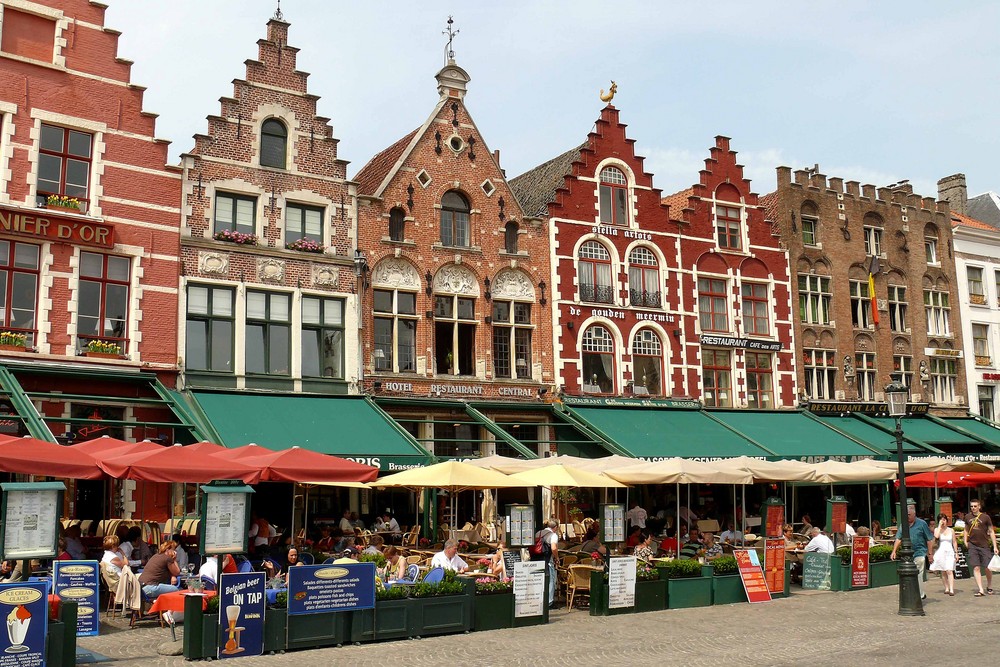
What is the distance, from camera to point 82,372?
20.5 meters

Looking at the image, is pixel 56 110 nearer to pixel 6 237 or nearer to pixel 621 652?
pixel 6 237

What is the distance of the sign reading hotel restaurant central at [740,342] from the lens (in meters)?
30.5

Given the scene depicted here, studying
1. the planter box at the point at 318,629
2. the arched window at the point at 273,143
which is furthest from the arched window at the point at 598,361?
the planter box at the point at 318,629

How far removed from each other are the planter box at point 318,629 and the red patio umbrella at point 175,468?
9.44ft

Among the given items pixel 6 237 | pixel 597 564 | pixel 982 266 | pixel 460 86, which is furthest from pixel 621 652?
pixel 982 266

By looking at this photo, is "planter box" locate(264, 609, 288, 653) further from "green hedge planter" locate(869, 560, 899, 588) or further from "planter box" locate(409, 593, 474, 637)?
"green hedge planter" locate(869, 560, 899, 588)

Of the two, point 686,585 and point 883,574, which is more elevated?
point 686,585

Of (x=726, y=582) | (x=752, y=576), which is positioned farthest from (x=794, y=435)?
(x=726, y=582)

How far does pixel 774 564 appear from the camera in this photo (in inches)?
713

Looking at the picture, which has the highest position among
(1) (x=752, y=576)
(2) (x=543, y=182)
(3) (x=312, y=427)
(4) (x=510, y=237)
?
(2) (x=543, y=182)

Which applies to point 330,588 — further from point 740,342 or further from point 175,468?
point 740,342

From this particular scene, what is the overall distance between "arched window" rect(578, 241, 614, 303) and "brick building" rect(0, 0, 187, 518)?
1160 centimetres

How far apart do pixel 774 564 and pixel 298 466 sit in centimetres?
888

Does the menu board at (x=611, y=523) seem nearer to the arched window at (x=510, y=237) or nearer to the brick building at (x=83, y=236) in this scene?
the brick building at (x=83, y=236)
